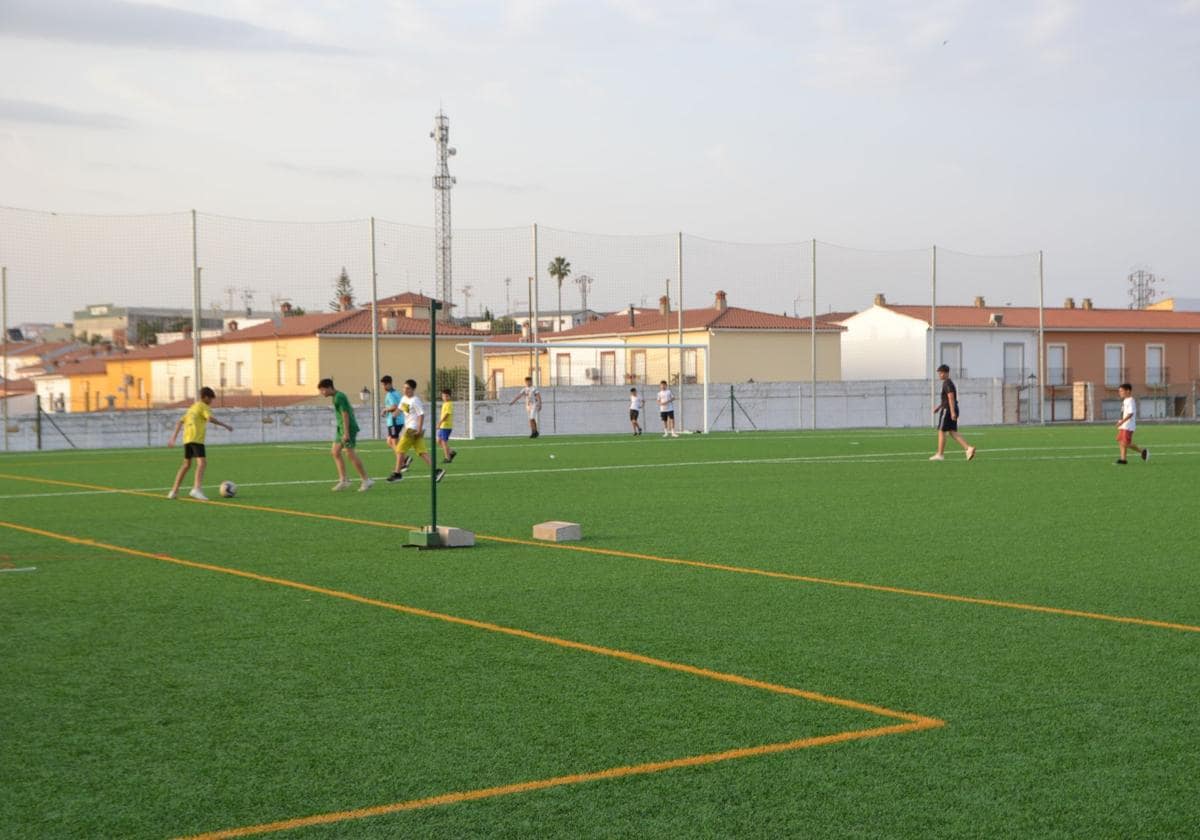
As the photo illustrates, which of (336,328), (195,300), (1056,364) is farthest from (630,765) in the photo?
(1056,364)

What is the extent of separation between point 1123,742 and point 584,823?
7.97 ft

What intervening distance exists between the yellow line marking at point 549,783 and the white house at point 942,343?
6332 cm

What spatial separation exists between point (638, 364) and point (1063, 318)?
29.7m

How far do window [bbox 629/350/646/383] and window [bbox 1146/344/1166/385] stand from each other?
108 feet

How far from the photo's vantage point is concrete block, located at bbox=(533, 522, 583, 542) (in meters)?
13.8

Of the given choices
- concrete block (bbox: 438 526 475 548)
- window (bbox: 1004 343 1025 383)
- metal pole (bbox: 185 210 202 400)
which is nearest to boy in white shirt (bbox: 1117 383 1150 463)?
concrete block (bbox: 438 526 475 548)

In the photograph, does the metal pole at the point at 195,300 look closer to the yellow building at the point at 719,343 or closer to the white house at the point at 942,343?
the yellow building at the point at 719,343

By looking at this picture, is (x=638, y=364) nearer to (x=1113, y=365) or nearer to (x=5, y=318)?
(x=5, y=318)

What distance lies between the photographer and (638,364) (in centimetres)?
5681

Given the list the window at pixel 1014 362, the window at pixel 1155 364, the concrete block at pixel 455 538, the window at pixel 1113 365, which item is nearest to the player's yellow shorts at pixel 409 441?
the concrete block at pixel 455 538

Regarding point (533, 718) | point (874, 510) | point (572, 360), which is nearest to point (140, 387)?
point (572, 360)

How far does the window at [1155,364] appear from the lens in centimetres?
7512

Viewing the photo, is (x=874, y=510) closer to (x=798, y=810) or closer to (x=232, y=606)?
(x=232, y=606)

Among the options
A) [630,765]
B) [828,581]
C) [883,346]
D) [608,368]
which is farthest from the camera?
[883,346]
